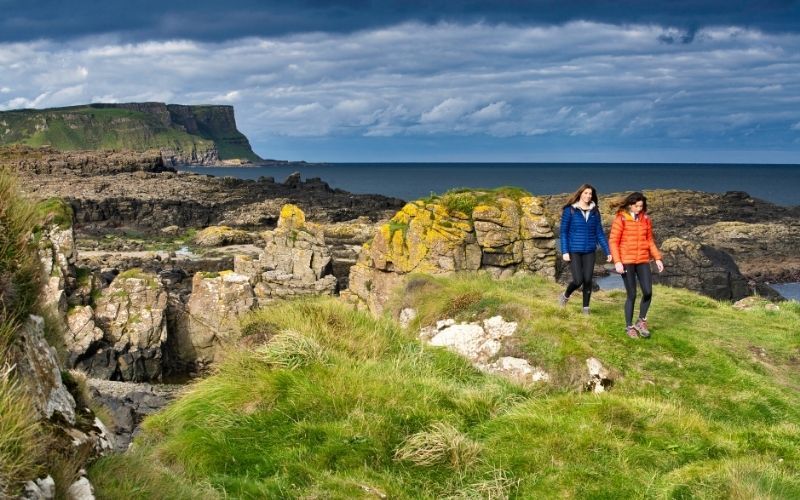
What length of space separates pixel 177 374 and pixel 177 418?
29.6m

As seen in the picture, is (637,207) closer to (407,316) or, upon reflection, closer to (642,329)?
(642,329)

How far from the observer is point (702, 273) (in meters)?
41.3

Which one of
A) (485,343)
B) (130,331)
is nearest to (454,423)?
(485,343)

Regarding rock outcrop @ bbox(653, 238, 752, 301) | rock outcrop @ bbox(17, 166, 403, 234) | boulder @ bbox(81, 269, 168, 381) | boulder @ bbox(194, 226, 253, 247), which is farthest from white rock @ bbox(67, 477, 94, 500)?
rock outcrop @ bbox(17, 166, 403, 234)

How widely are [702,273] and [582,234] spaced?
3101 cm

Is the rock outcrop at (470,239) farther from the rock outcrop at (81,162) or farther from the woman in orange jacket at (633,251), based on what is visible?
the rock outcrop at (81,162)

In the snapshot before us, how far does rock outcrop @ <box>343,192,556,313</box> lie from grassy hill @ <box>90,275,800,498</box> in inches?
548

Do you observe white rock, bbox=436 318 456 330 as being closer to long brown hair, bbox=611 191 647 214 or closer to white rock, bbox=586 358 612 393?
white rock, bbox=586 358 612 393

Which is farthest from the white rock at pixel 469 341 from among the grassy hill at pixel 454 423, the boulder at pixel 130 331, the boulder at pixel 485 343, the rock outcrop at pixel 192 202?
the rock outcrop at pixel 192 202

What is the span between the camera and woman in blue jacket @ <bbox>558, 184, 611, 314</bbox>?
14.0m

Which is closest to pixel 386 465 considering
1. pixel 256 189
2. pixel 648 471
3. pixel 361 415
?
pixel 361 415

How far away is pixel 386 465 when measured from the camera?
752cm

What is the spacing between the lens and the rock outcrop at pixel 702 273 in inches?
1601

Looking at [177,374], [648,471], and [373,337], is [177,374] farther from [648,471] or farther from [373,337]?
[648,471]
